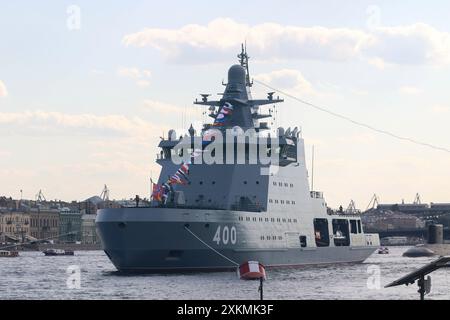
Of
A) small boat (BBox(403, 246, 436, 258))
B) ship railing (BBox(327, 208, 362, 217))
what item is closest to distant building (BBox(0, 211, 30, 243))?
small boat (BBox(403, 246, 436, 258))

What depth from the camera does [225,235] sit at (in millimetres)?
54844

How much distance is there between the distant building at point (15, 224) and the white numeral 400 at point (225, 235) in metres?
134

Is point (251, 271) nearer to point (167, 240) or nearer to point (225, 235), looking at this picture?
point (167, 240)

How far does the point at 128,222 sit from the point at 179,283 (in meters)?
6.59

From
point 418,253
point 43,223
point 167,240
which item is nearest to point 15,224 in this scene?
point 43,223

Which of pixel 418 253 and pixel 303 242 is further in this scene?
pixel 418 253

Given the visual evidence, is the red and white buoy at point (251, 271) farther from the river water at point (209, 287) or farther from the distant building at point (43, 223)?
the distant building at point (43, 223)

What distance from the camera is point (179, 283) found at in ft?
152

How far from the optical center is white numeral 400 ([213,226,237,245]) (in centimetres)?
5431

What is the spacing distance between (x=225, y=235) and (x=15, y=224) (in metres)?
142

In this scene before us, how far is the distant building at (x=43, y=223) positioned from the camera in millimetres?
193375

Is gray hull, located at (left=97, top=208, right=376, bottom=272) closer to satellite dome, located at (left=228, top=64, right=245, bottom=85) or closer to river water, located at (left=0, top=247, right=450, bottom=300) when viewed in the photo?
river water, located at (left=0, top=247, right=450, bottom=300)
